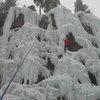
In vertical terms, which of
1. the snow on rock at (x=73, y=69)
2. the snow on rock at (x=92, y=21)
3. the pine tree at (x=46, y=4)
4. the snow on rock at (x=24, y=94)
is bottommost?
the snow on rock at (x=24, y=94)

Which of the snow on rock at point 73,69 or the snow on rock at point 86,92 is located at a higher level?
the snow on rock at point 73,69

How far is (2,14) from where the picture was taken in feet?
65.1

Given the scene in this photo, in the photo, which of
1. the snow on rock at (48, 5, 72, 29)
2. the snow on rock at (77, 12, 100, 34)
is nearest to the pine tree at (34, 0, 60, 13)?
the snow on rock at (48, 5, 72, 29)

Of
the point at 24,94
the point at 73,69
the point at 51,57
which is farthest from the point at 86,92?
the point at 51,57

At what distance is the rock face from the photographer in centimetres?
1027

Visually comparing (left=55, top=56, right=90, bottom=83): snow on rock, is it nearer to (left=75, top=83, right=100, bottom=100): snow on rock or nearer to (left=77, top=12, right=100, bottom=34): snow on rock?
(left=75, top=83, right=100, bottom=100): snow on rock

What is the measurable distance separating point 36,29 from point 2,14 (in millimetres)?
5392

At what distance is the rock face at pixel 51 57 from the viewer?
10.3m

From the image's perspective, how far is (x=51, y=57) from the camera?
14156mm

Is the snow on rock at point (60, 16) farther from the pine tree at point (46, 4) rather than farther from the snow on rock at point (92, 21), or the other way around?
the pine tree at point (46, 4)

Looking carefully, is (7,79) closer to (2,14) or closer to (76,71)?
(76,71)

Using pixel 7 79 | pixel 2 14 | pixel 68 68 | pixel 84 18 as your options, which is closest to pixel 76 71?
pixel 68 68

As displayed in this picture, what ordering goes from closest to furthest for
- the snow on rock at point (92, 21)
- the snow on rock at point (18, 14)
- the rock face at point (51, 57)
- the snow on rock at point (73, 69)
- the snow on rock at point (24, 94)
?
the snow on rock at point (24, 94)
the rock face at point (51, 57)
the snow on rock at point (73, 69)
the snow on rock at point (92, 21)
the snow on rock at point (18, 14)

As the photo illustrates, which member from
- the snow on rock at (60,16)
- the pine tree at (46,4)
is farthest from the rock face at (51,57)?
the pine tree at (46,4)
